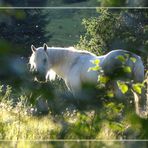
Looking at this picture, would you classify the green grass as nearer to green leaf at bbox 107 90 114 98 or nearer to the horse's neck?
the horse's neck

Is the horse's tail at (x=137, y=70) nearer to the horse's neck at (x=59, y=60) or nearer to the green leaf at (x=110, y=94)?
the green leaf at (x=110, y=94)

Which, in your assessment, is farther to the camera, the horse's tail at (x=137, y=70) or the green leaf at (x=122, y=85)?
the horse's tail at (x=137, y=70)

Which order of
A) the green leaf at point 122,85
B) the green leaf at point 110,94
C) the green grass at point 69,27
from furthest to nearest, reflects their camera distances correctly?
the green grass at point 69,27 < the green leaf at point 110,94 < the green leaf at point 122,85

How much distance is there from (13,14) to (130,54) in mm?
227

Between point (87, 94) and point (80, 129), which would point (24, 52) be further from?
point (80, 129)

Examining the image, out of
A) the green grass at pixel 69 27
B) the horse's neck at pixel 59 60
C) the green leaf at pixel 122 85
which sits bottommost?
the green leaf at pixel 122 85

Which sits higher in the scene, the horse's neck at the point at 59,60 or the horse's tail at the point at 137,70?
the horse's neck at the point at 59,60

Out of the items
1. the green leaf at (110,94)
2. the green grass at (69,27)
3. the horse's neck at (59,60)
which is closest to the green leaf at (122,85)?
the green leaf at (110,94)

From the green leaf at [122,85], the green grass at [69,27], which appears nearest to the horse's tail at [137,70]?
the green leaf at [122,85]

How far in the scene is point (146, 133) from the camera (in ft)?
1.88

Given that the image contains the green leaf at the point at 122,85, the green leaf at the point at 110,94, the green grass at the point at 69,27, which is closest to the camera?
the green leaf at the point at 122,85

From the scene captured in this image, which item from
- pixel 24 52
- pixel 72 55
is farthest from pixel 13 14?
pixel 72 55

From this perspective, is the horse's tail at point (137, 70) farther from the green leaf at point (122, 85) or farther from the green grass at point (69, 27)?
the green grass at point (69, 27)

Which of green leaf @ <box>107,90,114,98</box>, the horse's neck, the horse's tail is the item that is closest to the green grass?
the horse's neck
